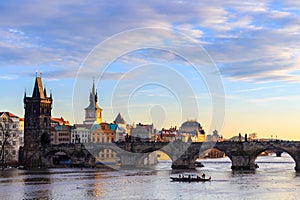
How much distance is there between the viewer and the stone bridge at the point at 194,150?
469ft

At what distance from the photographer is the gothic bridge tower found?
17238 cm

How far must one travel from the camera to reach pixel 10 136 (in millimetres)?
174375

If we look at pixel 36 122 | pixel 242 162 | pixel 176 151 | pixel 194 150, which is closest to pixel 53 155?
pixel 36 122

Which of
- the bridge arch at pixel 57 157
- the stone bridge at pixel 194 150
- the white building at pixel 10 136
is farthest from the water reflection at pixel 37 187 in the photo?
the bridge arch at pixel 57 157

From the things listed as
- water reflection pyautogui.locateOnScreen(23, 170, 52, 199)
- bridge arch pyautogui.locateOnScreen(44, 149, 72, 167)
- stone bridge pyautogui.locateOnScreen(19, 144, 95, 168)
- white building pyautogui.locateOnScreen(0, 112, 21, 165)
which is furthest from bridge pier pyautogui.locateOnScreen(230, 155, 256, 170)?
white building pyautogui.locateOnScreen(0, 112, 21, 165)

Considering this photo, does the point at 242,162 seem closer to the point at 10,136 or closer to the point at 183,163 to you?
the point at 183,163

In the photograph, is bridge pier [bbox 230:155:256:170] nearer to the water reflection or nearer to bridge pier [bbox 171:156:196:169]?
bridge pier [bbox 171:156:196:169]

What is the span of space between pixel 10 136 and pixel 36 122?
835 centimetres

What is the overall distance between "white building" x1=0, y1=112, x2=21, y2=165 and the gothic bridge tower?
4.18 m

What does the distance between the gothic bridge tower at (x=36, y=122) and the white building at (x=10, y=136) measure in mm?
4180

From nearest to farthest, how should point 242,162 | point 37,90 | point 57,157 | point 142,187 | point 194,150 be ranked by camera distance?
point 142,187, point 242,162, point 194,150, point 37,90, point 57,157

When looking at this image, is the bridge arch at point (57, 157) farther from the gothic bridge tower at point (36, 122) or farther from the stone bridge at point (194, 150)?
the stone bridge at point (194, 150)

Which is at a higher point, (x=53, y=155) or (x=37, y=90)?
(x=37, y=90)

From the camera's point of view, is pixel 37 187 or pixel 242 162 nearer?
pixel 37 187
